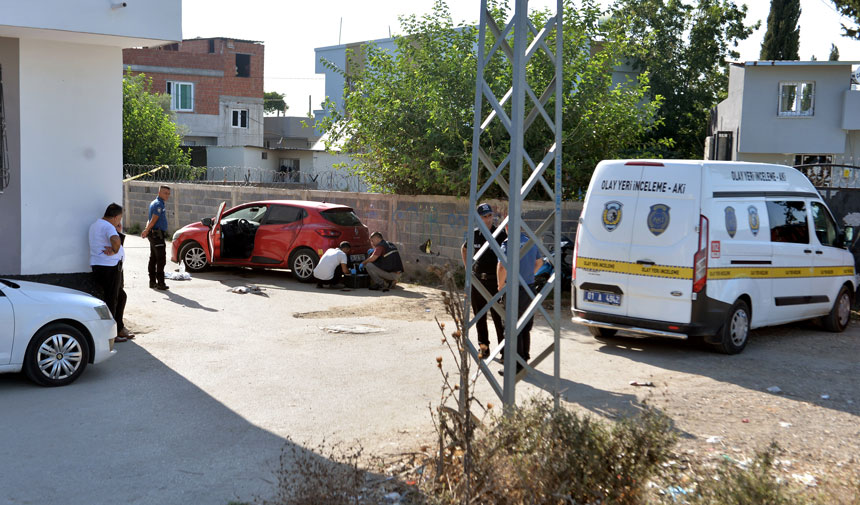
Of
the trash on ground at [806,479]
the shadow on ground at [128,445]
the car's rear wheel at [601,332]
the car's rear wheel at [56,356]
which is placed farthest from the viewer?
the car's rear wheel at [601,332]

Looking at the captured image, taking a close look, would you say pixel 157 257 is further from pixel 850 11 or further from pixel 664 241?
pixel 850 11

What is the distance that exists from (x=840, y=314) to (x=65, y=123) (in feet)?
35.9

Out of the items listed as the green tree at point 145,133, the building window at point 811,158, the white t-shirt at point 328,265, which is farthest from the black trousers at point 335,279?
the green tree at point 145,133

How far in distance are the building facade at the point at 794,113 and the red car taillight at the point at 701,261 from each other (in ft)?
72.5

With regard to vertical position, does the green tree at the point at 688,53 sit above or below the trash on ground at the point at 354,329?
above

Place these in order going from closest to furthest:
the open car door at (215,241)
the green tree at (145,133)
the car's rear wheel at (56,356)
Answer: the car's rear wheel at (56,356), the open car door at (215,241), the green tree at (145,133)

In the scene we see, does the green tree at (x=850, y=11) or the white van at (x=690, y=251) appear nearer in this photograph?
the white van at (x=690, y=251)

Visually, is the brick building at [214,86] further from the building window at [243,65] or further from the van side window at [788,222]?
the van side window at [788,222]

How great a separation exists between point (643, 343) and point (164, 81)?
4784 cm

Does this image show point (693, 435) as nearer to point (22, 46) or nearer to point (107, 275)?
point (107, 275)

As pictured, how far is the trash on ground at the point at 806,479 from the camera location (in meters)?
5.87

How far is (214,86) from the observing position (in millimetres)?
55406

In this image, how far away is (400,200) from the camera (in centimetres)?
1827

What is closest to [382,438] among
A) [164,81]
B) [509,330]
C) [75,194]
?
[509,330]
